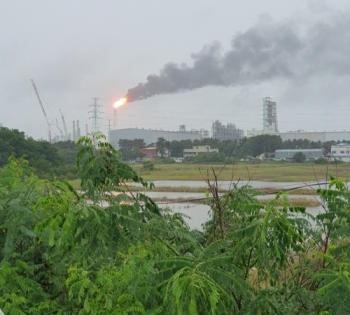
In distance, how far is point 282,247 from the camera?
1442mm

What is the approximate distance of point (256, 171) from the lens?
2881 millimetres

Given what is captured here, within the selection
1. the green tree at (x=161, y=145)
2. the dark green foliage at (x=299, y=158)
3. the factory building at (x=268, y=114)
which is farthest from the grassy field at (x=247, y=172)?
the factory building at (x=268, y=114)

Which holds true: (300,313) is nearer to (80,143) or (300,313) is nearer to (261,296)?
(261,296)

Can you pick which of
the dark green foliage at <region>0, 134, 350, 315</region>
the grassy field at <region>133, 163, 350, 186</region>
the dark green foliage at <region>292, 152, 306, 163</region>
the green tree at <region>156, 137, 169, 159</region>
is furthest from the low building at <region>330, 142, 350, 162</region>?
the green tree at <region>156, 137, 169, 159</region>

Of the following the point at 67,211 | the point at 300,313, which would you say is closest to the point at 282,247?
the point at 300,313

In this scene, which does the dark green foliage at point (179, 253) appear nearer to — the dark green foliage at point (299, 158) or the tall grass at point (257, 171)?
the tall grass at point (257, 171)

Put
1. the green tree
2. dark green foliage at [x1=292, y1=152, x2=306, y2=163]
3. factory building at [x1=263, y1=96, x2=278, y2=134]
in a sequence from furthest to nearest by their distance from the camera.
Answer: factory building at [x1=263, y1=96, x2=278, y2=134], the green tree, dark green foliage at [x1=292, y1=152, x2=306, y2=163]

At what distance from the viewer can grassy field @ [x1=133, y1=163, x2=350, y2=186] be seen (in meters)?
2.12

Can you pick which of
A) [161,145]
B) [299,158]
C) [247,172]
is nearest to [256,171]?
[247,172]

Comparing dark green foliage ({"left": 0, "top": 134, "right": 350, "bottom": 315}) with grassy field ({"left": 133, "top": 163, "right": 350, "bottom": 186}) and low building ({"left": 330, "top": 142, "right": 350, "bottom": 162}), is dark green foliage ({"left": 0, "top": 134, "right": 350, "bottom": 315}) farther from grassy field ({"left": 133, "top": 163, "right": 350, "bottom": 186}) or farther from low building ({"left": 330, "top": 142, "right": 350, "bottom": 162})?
low building ({"left": 330, "top": 142, "right": 350, "bottom": 162})

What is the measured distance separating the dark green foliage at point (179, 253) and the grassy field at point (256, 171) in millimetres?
174

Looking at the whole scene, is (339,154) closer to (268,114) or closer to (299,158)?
(299,158)

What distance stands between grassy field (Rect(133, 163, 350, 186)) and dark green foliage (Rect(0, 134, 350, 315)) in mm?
174

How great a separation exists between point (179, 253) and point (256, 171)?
1404 millimetres
